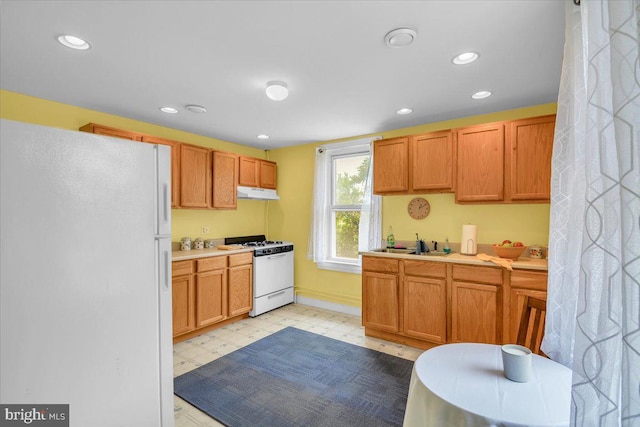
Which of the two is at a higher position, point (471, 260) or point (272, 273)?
point (471, 260)

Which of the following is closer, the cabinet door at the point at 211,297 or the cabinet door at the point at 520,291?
the cabinet door at the point at 520,291

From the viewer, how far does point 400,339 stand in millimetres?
3316

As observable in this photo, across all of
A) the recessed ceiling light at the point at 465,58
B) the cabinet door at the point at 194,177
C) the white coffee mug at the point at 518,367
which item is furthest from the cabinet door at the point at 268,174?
the white coffee mug at the point at 518,367

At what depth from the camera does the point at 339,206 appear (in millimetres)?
4430

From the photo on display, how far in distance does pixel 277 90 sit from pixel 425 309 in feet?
8.49

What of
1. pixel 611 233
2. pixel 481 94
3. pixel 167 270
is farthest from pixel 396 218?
pixel 611 233

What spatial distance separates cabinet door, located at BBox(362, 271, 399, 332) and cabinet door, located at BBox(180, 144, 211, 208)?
2268 millimetres

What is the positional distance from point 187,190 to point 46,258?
2497 millimetres

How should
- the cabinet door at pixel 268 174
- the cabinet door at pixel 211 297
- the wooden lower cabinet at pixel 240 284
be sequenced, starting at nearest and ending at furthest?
the cabinet door at pixel 211 297
the wooden lower cabinet at pixel 240 284
the cabinet door at pixel 268 174

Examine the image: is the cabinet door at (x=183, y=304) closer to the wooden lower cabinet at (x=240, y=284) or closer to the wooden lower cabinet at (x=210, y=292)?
the wooden lower cabinet at (x=210, y=292)

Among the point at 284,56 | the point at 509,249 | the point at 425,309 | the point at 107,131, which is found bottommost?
the point at 425,309

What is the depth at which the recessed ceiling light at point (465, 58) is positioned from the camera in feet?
6.77

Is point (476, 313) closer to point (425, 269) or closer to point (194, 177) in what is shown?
point (425, 269)

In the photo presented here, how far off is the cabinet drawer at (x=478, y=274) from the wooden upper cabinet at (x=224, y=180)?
296 cm
